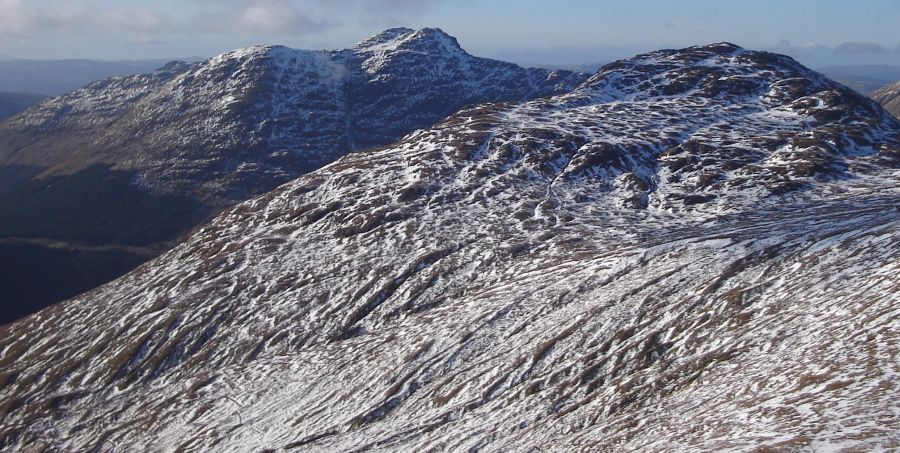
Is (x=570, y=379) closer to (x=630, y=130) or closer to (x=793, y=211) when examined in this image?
(x=793, y=211)

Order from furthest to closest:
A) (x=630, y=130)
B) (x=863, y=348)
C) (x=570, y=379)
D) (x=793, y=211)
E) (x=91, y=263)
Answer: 1. (x=91, y=263)
2. (x=630, y=130)
3. (x=793, y=211)
4. (x=570, y=379)
5. (x=863, y=348)

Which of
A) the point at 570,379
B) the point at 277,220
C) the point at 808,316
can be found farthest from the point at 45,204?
the point at 808,316

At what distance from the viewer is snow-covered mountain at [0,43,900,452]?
31.4m

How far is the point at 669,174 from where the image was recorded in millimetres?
78312

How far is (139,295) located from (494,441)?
167 ft

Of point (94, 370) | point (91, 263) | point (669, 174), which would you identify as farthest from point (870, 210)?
point (91, 263)

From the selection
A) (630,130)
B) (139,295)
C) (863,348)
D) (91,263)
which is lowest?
(91,263)

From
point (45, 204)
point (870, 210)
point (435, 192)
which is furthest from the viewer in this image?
point (45, 204)

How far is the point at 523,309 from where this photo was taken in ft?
161

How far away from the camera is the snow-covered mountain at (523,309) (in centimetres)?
3145

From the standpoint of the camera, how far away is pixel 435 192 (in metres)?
78.0

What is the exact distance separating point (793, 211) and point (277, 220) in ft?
201

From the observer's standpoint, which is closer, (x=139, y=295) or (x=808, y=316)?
(x=808, y=316)

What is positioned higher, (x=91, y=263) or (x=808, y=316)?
(x=808, y=316)
